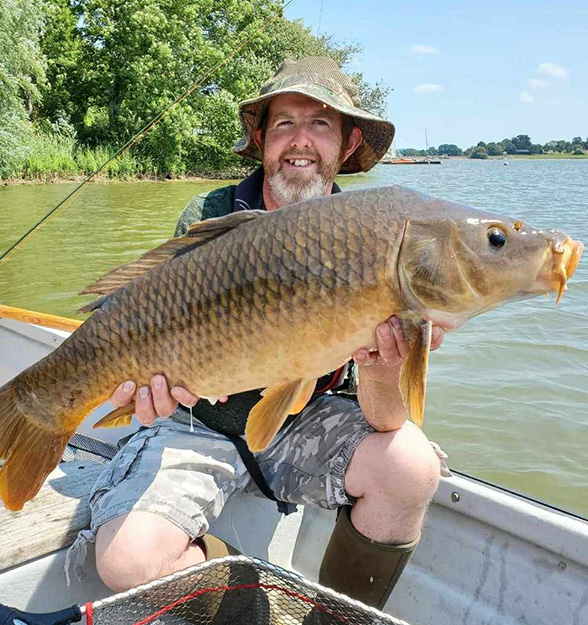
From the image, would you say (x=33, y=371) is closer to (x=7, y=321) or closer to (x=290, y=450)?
(x=290, y=450)

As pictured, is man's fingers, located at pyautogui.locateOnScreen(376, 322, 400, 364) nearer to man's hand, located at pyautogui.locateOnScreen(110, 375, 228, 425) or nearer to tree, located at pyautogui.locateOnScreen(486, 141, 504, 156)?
man's hand, located at pyautogui.locateOnScreen(110, 375, 228, 425)

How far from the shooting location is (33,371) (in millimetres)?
2072

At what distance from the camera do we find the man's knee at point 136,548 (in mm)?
2025

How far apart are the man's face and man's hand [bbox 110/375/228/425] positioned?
1137mm

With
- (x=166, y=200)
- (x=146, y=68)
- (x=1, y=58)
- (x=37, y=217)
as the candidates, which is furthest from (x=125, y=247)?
(x=146, y=68)

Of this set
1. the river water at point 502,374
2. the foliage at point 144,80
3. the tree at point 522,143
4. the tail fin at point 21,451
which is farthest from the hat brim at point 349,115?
the tree at point 522,143

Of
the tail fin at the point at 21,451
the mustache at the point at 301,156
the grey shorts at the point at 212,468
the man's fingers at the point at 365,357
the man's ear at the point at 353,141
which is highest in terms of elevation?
the man's ear at the point at 353,141

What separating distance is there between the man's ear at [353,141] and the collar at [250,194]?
1.73 ft

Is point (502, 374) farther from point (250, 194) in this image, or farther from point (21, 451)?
point (21, 451)

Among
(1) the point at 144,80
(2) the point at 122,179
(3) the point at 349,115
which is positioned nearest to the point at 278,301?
(3) the point at 349,115

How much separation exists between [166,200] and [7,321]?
18334 millimetres

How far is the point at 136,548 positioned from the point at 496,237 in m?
1.40

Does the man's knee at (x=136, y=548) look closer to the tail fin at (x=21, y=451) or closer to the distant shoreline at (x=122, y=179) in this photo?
the tail fin at (x=21, y=451)

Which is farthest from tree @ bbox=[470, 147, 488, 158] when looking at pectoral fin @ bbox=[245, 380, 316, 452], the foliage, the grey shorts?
pectoral fin @ bbox=[245, 380, 316, 452]
